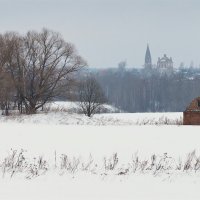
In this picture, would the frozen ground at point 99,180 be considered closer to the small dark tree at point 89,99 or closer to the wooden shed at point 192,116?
the wooden shed at point 192,116

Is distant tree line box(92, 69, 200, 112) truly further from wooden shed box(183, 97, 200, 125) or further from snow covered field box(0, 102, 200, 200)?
snow covered field box(0, 102, 200, 200)

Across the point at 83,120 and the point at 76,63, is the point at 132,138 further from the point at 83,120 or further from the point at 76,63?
the point at 76,63

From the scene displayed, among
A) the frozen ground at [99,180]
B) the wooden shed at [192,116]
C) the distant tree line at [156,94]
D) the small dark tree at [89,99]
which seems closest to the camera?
the frozen ground at [99,180]

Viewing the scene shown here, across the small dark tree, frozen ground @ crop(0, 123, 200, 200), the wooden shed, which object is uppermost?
the small dark tree

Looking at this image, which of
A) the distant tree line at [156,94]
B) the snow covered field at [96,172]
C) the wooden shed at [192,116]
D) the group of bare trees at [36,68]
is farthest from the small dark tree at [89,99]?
the distant tree line at [156,94]

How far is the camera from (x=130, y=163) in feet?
38.0

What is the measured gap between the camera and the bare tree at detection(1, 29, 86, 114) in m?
47.3

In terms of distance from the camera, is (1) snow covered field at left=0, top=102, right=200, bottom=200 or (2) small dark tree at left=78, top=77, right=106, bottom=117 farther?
(2) small dark tree at left=78, top=77, right=106, bottom=117

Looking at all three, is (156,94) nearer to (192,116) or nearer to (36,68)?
(36,68)

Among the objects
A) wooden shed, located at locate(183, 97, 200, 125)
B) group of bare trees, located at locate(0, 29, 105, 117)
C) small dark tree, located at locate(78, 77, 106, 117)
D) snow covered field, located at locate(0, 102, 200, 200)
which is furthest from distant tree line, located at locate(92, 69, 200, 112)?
snow covered field, located at locate(0, 102, 200, 200)

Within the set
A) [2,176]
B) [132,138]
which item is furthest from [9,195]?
[132,138]

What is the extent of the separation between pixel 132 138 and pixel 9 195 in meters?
10.4

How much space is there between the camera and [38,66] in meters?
48.7

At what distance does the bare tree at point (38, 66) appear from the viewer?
47.3m
